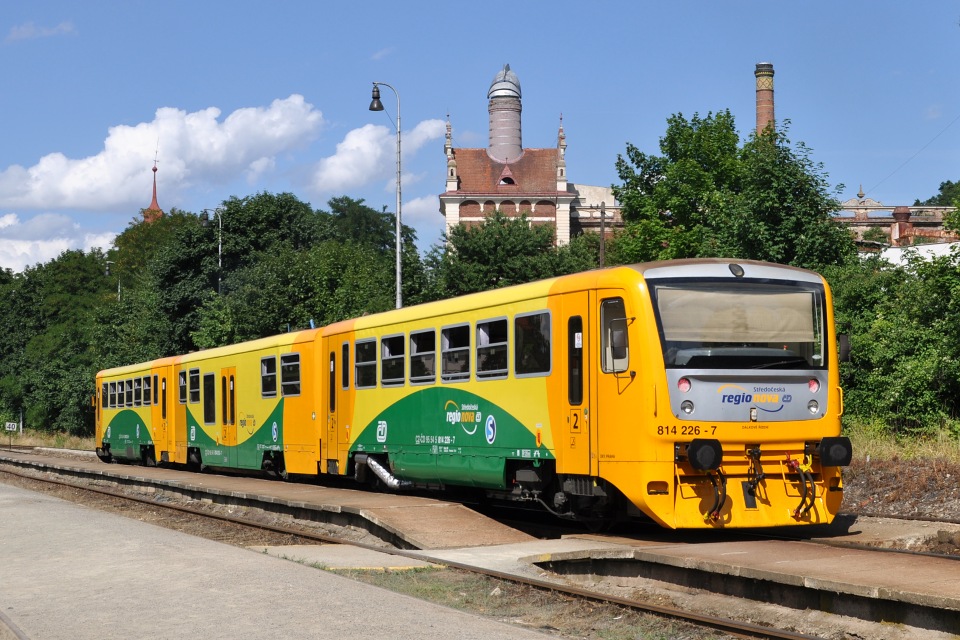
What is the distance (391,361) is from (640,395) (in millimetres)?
7048

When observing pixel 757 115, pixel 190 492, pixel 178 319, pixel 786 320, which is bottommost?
pixel 190 492

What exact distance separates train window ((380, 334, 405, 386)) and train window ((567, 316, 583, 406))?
5120mm

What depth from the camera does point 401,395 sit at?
18.5 meters

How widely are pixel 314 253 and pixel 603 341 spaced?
42.9 metres

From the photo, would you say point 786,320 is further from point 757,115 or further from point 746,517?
point 757,115

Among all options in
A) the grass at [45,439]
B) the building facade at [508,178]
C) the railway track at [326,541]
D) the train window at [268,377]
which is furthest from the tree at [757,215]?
the building facade at [508,178]

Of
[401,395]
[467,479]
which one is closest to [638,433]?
[467,479]

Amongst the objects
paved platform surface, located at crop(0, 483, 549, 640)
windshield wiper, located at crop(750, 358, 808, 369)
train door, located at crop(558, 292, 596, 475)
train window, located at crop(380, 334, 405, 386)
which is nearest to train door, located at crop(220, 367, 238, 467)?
train window, located at crop(380, 334, 405, 386)

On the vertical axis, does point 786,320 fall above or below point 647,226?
below

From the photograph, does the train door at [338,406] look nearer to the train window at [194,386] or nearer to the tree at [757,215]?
the train window at [194,386]

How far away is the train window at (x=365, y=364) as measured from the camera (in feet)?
64.4

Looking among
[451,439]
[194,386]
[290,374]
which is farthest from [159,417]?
[451,439]

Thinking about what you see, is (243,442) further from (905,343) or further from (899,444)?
(905,343)

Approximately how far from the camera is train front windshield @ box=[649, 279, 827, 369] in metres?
12.7
